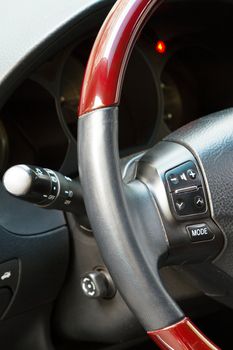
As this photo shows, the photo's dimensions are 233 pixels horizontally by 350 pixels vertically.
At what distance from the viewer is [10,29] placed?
0.95m

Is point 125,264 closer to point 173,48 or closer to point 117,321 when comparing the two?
point 117,321

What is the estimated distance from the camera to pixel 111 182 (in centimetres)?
71

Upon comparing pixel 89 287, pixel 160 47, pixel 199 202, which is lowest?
pixel 89 287

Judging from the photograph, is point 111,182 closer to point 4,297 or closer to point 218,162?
point 218,162

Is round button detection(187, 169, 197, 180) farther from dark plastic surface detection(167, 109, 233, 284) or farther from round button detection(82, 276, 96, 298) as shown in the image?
round button detection(82, 276, 96, 298)

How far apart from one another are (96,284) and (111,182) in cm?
31

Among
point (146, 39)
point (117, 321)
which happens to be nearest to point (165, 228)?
point (117, 321)

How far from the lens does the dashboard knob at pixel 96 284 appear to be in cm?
99

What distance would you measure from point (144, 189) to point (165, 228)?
5cm

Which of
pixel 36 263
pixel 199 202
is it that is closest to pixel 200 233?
pixel 199 202

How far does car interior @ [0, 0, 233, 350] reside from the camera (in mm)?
723

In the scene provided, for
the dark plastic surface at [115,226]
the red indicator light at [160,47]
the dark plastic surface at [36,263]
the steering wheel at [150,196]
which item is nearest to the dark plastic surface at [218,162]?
the steering wheel at [150,196]

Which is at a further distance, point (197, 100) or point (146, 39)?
point (197, 100)

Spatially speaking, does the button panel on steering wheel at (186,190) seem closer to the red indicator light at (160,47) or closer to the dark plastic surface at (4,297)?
the dark plastic surface at (4,297)
